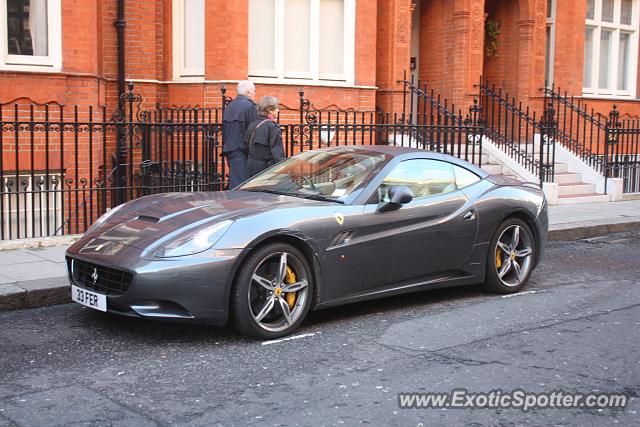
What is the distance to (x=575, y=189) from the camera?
16453 mm

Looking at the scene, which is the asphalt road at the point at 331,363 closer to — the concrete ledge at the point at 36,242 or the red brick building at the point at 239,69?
the concrete ledge at the point at 36,242

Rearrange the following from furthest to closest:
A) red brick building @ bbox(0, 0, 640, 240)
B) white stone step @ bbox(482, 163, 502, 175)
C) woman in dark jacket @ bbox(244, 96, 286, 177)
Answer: white stone step @ bbox(482, 163, 502, 175)
red brick building @ bbox(0, 0, 640, 240)
woman in dark jacket @ bbox(244, 96, 286, 177)

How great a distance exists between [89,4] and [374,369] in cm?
890

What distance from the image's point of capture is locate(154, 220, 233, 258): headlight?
580 cm

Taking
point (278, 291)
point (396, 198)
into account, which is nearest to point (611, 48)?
point (396, 198)

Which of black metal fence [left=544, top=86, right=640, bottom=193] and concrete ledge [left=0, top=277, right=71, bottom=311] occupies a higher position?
black metal fence [left=544, top=86, right=640, bottom=193]

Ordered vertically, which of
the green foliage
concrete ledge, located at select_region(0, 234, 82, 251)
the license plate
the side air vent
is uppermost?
the green foliage

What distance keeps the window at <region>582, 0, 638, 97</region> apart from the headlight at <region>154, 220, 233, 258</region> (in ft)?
56.3

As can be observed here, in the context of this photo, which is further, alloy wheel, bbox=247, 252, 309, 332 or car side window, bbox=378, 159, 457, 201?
car side window, bbox=378, 159, 457, 201

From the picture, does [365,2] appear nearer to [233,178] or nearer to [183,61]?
[183,61]

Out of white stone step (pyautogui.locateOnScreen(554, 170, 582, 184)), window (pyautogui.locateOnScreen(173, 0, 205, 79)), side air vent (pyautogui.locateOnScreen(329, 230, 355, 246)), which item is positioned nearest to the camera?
side air vent (pyautogui.locateOnScreen(329, 230, 355, 246))

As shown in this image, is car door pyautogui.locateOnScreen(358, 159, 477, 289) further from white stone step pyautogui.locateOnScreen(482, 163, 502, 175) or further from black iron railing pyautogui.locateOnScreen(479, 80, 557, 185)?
white stone step pyautogui.locateOnScreen(482, 163, 502, 175)

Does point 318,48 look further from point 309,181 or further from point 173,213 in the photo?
point 173,213

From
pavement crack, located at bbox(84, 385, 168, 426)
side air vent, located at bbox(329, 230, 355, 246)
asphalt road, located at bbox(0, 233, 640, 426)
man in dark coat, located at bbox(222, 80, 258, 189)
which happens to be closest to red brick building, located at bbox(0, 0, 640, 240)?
man in dark coat, located at bbox(222, 80, 258, 189)
